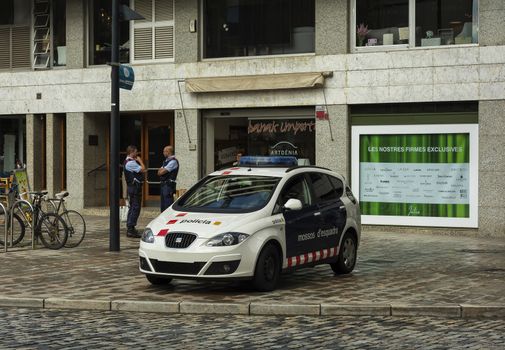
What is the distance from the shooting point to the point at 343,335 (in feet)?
26.3

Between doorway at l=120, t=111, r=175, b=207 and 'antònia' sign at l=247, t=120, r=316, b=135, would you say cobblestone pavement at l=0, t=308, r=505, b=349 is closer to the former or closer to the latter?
'antònia' sign at l=247, t=120, r=316, b=135

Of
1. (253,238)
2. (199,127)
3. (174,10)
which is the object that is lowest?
(253,238)

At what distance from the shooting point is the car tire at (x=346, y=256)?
39.1ft

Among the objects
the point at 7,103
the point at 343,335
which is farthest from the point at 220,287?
the point at 7,103

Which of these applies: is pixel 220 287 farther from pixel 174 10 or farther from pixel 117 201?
pixel 174 10

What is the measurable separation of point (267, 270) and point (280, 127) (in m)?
10.2

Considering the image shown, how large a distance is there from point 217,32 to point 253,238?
1195cm

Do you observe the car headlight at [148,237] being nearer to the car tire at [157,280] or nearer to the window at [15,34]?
the car tire at [157,280]

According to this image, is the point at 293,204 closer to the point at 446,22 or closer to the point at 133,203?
the point at 133,203

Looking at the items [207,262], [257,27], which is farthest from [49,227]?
[257,27]

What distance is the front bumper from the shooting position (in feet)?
32.2

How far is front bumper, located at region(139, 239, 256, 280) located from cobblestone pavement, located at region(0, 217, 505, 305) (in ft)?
0.94

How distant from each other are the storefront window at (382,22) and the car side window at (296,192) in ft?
28.1

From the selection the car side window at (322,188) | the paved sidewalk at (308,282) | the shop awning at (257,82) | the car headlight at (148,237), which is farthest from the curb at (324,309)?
the shop awning at (257,82)
